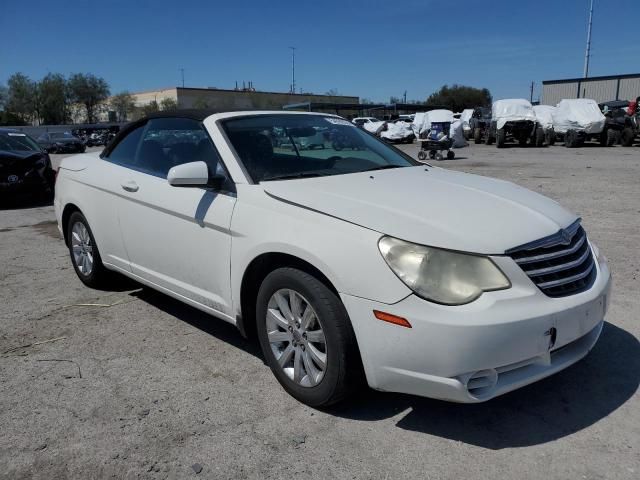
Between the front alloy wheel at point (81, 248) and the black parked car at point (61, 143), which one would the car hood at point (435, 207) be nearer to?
the front alloy wheel at point (81, 248)

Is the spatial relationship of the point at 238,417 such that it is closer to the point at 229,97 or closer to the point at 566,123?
the point at 566,123

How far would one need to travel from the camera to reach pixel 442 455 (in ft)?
8.48

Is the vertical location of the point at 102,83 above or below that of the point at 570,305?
above

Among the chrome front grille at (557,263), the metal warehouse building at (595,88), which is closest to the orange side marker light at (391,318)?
the chrome front grille at (557,263)

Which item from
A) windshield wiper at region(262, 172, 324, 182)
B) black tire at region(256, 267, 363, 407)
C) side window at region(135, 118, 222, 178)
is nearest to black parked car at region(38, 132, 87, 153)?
side window at region(135, 118, 222, 178)

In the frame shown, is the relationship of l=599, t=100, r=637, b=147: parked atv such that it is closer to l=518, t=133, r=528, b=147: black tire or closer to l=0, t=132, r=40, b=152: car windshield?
l=518, t=133, r=528, b=147: black tire

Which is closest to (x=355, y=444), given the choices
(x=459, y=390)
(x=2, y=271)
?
(x=459, y=390)

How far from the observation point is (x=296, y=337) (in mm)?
2980

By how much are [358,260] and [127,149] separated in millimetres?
2834

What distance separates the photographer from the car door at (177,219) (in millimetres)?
3377

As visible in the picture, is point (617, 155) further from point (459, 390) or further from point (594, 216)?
point (459, 390)

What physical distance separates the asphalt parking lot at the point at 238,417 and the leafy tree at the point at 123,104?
291 feet

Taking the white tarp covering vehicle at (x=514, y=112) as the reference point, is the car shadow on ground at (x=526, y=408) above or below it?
below

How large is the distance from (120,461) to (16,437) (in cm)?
64
